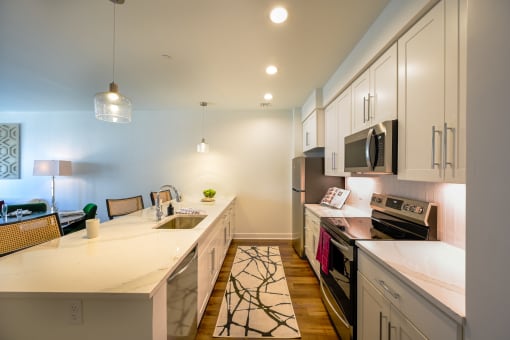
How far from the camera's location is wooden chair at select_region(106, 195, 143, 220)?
8.58 ft

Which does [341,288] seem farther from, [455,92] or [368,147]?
[455,92]

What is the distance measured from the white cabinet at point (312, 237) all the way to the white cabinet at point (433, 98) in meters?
1.33

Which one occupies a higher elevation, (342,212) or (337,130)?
(337,130)

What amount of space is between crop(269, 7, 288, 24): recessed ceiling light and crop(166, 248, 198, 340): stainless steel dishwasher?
1.88 metres

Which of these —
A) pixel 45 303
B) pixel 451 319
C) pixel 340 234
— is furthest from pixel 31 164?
pixel 451 319

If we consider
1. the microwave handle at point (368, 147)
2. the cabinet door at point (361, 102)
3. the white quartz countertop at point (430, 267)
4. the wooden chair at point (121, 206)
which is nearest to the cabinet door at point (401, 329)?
the white quartz countertop at point (430, 267)

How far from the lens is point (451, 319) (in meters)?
0.76

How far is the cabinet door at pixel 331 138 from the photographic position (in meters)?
2.62

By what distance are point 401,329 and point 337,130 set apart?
2033mm

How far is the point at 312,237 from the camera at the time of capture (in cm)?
270

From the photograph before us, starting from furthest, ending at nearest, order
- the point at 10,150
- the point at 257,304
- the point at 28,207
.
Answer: the point at 10,150
the point at 28,207
the point at 257,304

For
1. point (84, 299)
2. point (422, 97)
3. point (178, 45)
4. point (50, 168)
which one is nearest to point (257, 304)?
point (84, 299)

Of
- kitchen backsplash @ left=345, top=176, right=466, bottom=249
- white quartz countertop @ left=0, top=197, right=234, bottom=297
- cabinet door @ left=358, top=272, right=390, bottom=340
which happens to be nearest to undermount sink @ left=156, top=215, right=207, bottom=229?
white quartz countertop @ left=0, top=197, right=234, bottom=297

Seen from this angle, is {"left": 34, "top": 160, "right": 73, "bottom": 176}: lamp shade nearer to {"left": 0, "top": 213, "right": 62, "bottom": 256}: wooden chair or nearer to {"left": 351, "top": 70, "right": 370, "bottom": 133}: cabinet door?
{"left": 0, "top": 213, "right": 62, "bottom": 256}: wooden chair
